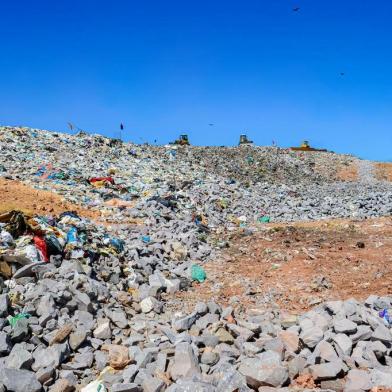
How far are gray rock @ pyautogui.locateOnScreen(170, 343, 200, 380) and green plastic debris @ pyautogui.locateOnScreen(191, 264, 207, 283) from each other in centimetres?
313

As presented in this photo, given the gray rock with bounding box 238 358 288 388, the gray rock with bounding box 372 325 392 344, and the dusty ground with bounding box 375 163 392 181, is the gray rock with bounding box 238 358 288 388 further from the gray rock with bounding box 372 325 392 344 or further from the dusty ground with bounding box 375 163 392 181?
the dusty ground with bounding box 375 163 392 181

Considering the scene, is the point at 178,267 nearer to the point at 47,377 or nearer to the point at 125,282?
the point at 125,282

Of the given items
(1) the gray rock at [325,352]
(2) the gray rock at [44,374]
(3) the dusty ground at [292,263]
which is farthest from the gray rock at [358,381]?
(2) the gray rock at [44,374]

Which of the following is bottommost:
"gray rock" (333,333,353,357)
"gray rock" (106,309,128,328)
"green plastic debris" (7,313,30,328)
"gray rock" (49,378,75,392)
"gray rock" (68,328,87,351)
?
"gray rock" (49,378,75,392)

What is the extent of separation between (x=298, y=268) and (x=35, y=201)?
6880mm

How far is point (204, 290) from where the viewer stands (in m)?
7.31

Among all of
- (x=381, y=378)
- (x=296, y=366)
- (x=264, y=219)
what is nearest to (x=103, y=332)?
(x=296, y=366)

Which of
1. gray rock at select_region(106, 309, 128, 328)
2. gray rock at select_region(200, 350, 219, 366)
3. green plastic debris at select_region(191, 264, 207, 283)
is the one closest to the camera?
gray rock at select_region(200, 350, 219, 366)

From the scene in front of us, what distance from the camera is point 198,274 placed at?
784 centimetres

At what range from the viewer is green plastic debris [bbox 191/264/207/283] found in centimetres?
777

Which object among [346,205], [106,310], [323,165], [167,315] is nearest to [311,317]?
[167,315]

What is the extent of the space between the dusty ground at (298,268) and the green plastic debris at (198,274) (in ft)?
0.40

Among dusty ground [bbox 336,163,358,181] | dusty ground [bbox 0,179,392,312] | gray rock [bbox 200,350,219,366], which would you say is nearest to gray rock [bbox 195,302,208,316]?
dusty ground [bbox 0,179,392,312]

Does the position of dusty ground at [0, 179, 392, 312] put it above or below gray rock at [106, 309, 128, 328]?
above
